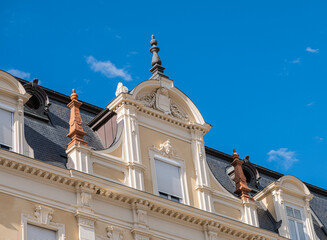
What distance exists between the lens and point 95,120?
43.4 metres

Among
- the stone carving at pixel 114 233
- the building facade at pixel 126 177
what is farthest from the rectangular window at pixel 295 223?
the stone carving at pixel 114 233

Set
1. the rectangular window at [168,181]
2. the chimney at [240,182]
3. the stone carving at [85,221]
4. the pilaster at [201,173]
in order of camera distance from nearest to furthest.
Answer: the stone carving at [85,221] < the rectangular window at [168,181] < the pilaster at [201,173] < the chimney at [240,182]

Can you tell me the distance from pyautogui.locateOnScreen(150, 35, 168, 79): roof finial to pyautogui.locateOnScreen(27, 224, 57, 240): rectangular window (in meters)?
11.3

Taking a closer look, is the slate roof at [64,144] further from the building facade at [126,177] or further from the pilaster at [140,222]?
the pilaster at [140,222]

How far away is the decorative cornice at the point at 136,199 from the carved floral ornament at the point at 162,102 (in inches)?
208

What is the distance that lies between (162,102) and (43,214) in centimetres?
979

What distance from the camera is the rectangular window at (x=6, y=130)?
37688 millimetres

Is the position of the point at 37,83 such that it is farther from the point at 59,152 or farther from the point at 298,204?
the point at 298,204

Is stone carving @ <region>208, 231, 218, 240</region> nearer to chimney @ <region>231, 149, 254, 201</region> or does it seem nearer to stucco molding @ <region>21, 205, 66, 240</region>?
chimney @ <region>231, 149, 254, 201</region>

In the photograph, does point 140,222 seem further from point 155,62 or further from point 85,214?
point 155,62

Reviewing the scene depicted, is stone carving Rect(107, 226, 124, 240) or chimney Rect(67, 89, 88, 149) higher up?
chimney Rect(67, 89, 88, 149)

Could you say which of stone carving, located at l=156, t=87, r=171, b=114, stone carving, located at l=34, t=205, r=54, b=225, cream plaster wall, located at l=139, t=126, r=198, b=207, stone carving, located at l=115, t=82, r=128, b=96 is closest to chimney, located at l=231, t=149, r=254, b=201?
cream plaster wall, located at l=139, t=126, r=198, b=207

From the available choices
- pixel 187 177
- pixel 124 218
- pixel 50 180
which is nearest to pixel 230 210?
pixel 187 177

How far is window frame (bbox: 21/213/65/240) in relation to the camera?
35.6 m
